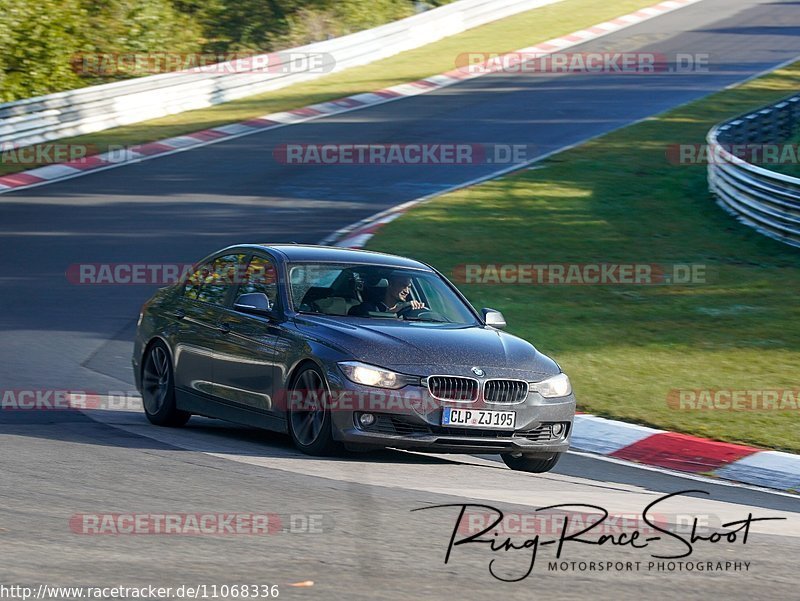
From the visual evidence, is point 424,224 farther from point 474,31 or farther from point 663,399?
point 474,31

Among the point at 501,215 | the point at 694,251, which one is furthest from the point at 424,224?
the point at 694,251

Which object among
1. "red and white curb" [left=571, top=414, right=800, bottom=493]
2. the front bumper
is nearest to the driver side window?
the front bumper

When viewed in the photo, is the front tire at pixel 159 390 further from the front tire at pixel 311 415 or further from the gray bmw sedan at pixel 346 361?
the front tire at pixel 311 415

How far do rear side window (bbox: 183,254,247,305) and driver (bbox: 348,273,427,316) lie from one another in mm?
1135

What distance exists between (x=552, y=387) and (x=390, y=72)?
27.0 m

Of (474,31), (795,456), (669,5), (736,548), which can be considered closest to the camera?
(736,548)

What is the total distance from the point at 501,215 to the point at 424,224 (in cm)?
168

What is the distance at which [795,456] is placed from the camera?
9.95 m

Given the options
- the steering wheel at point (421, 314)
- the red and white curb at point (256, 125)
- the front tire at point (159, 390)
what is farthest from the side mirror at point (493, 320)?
the red and white curb at point (256, 125)

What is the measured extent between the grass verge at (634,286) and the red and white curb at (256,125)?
6.17 metres

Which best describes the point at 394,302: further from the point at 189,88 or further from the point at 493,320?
the point at 189,88

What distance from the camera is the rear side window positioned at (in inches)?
408

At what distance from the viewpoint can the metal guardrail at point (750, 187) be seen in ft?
64.1

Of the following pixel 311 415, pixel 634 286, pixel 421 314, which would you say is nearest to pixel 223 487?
pixel 311 415
